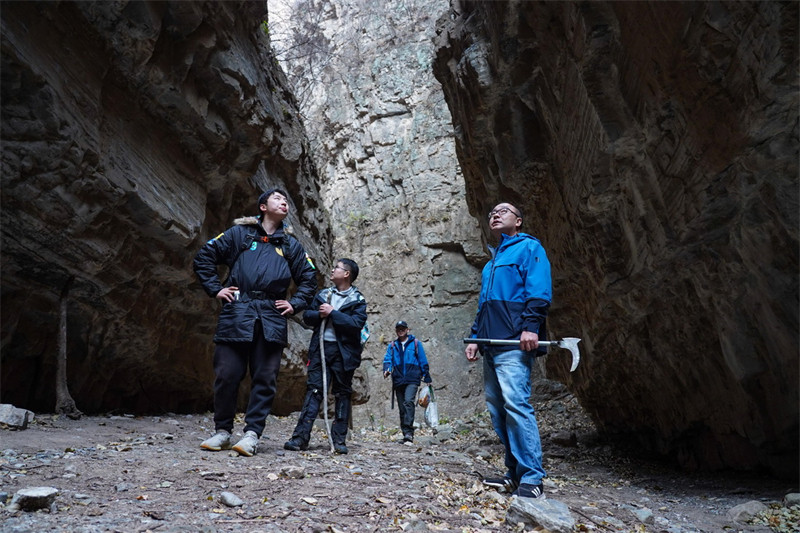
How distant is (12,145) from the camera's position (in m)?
5.23

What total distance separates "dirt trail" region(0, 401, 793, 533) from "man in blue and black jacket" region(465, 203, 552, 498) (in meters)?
0.31

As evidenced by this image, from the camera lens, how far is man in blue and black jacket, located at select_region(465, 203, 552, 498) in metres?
3.60

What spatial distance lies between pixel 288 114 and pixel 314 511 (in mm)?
9126

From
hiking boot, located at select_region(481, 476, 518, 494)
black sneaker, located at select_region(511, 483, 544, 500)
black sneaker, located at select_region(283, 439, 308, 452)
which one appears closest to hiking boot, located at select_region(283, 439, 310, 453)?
black sneaker, located at select_region(283, 439, 308, 452)

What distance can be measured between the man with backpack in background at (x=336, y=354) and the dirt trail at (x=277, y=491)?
304 mm

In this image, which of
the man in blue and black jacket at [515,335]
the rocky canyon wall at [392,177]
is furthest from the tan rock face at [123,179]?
the rocky canyon wall at [392,177]

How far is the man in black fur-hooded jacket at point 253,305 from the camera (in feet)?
14.7

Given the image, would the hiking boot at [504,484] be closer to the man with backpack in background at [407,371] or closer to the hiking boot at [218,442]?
the hiking boot at [218,442]

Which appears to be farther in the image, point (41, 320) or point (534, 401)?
point (534, 401)

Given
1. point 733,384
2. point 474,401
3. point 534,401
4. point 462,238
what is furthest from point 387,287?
point 733,384

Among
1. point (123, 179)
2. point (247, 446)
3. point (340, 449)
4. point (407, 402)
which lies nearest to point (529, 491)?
point (247, 446)

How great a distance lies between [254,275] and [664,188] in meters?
3.84

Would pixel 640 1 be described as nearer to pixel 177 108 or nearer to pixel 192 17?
pixel 192 17

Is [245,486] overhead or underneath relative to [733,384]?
underneath
